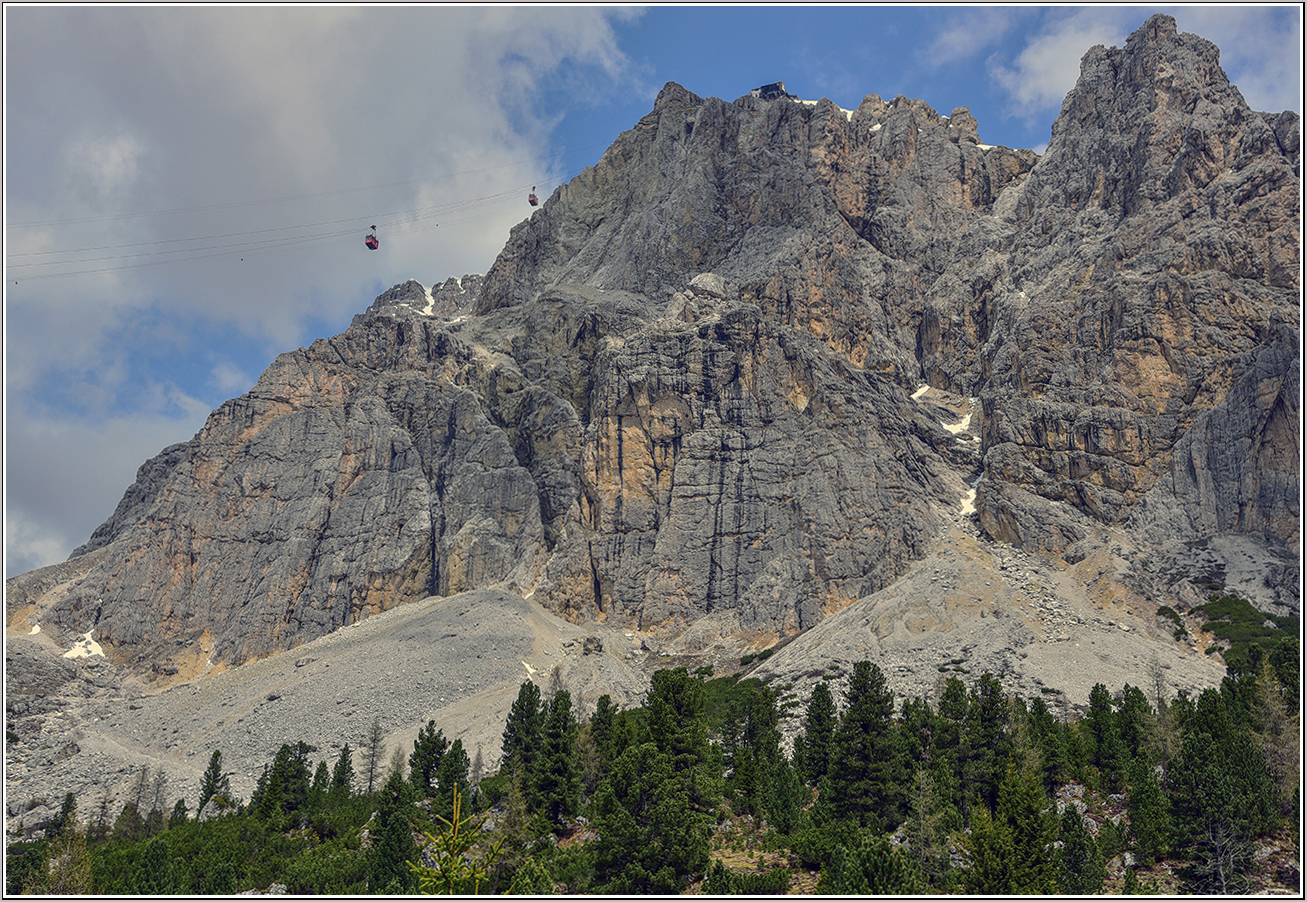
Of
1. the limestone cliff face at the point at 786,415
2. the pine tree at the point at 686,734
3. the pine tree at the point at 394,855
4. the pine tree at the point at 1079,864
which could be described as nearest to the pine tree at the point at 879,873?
the pine tree at the point at 1079,864

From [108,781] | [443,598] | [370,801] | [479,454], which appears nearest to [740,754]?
Result: [370,801]

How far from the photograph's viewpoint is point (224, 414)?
166125 mm

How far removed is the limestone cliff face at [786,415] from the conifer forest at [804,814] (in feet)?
205

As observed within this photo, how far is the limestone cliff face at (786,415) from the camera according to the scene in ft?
431

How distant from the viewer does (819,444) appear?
14712cm

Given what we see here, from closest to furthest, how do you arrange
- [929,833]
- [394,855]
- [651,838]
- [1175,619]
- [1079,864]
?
[1079,864], [651,838], [929,833], [394,855], [1175,619]

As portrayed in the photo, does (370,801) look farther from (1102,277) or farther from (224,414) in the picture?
(1102,277)

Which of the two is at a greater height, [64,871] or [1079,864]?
[1079,864]

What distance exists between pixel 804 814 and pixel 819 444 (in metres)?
98.7

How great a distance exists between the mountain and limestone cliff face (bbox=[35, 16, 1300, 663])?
61 cm

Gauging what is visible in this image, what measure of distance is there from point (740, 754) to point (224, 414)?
140 m

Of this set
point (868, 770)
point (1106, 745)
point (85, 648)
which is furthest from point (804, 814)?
point (85, 648)

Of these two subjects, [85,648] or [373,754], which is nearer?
[373,754]

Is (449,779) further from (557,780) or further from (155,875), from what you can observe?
(155,875)
